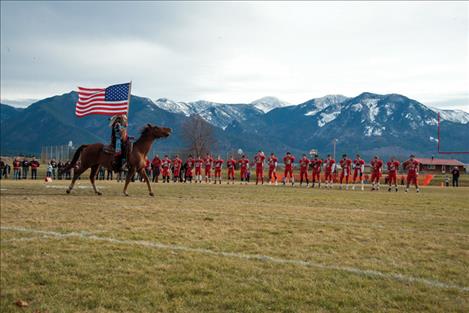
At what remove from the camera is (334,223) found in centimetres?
1074

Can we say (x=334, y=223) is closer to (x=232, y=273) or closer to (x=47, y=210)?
(x=232, y=273)

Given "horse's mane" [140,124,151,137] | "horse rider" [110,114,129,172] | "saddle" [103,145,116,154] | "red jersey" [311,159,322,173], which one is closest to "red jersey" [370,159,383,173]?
"red jersey" [311,159,322,173]

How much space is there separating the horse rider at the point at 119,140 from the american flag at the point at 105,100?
603 centimetres

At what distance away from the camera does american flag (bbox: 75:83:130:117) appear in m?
24.5

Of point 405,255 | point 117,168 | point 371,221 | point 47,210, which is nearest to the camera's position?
point 405,255

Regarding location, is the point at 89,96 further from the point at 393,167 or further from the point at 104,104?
the point at 393,167

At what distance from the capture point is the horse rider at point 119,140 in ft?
58.3

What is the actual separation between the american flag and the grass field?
13778mm

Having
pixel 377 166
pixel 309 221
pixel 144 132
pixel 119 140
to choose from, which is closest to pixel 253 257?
pixel 309 221

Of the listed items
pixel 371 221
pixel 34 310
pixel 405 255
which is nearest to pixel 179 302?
pixel 34 310

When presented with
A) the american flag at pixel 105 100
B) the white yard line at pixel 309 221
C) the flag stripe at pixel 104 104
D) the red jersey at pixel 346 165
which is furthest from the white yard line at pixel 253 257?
the red jersey at pixel 346 165

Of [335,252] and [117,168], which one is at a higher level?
[117,168]

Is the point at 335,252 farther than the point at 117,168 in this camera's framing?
No

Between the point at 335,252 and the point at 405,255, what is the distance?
3.45 feet
